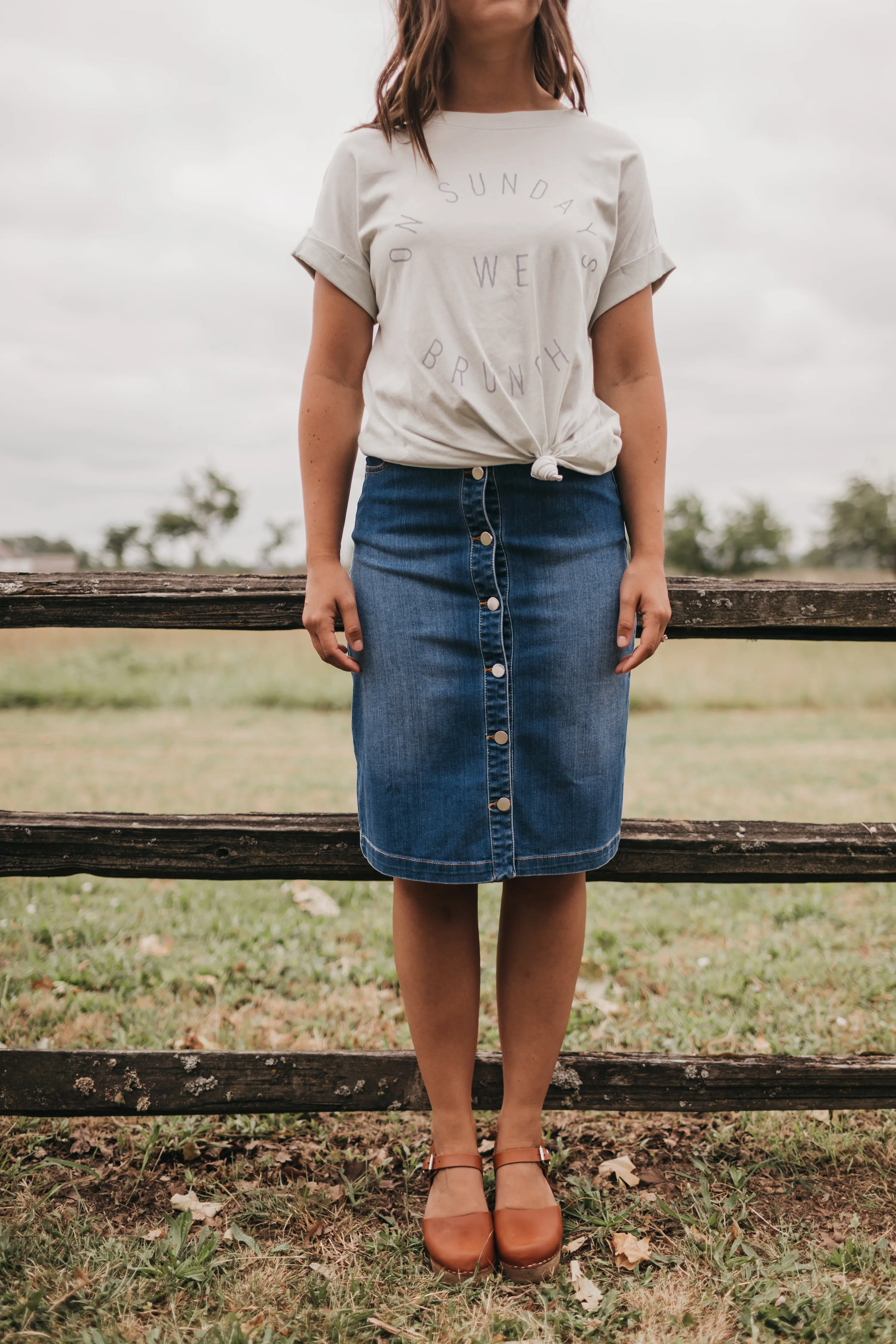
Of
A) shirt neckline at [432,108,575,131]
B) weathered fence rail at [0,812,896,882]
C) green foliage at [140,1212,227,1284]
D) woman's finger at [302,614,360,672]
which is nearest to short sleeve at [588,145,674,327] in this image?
shirt neckline at [432,108,575,131]

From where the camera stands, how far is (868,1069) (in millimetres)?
2008

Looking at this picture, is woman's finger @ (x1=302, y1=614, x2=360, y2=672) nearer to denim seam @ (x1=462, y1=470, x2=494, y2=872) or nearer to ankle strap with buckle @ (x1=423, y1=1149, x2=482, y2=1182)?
denim seam @ (x1=462, y1=470, x2=494, y2=872)

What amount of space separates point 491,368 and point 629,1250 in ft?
5.40

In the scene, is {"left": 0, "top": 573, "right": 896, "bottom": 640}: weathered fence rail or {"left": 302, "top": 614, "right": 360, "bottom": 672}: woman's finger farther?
{"left": 0, "top": 573, "right": 896, "bottom": 640}: weathered fence rail

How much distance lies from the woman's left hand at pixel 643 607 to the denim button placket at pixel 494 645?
0.69 ft

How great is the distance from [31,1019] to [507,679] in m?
1.99

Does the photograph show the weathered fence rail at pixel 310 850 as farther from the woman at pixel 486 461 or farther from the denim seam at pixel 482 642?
the denim seam at pixel 482 642

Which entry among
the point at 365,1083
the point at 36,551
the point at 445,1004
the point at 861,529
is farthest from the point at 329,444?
the point at 861,529

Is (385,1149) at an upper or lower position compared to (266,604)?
lower

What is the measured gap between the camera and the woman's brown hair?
1.54m

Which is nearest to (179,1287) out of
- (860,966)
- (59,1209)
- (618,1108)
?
(59,1209)

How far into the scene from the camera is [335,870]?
2018 millimetres

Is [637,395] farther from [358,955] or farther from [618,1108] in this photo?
[358,955]

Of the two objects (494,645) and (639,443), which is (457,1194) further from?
(639,443)
